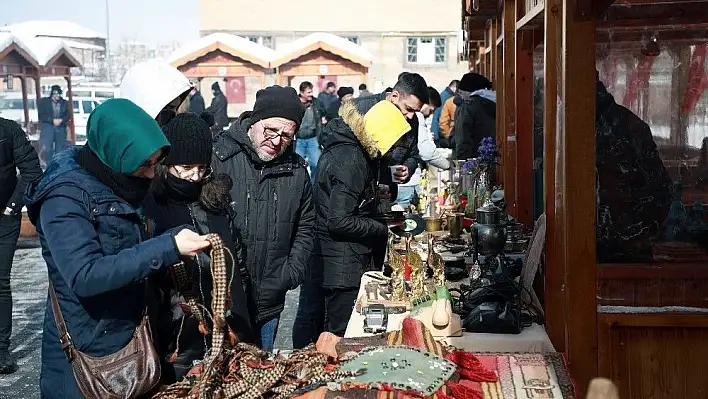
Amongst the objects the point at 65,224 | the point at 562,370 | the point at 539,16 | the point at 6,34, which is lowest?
the point at 562,370

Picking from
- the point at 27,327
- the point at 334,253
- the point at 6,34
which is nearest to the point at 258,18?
the point at 6,34

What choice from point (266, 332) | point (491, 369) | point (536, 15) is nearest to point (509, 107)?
point (536, 15)

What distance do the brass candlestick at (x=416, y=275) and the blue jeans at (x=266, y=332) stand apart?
0.63m

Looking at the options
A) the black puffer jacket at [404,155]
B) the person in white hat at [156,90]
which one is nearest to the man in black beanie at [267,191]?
the person in white hat at [156,90]

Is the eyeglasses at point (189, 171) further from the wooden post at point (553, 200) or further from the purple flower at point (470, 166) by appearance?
the purple flower at point (470, 166)

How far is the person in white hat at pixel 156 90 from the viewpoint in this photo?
13.3ft

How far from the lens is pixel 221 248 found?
2826 millimetres

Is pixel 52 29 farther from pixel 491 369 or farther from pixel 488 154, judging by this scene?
pixel 491 369

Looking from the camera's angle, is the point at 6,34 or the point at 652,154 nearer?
the point at 652,154

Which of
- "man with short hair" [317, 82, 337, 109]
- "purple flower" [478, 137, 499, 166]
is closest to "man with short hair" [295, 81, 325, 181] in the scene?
"man with short hair" [317, 82, 337, 109]

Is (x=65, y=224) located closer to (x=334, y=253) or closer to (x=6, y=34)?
(x=334, y=253)

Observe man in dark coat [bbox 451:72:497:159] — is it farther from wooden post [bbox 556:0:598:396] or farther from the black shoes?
wooden post [bbox 556:0:598:396]

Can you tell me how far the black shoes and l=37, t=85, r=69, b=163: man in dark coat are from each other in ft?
42.3

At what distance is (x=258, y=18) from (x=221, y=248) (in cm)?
3879
